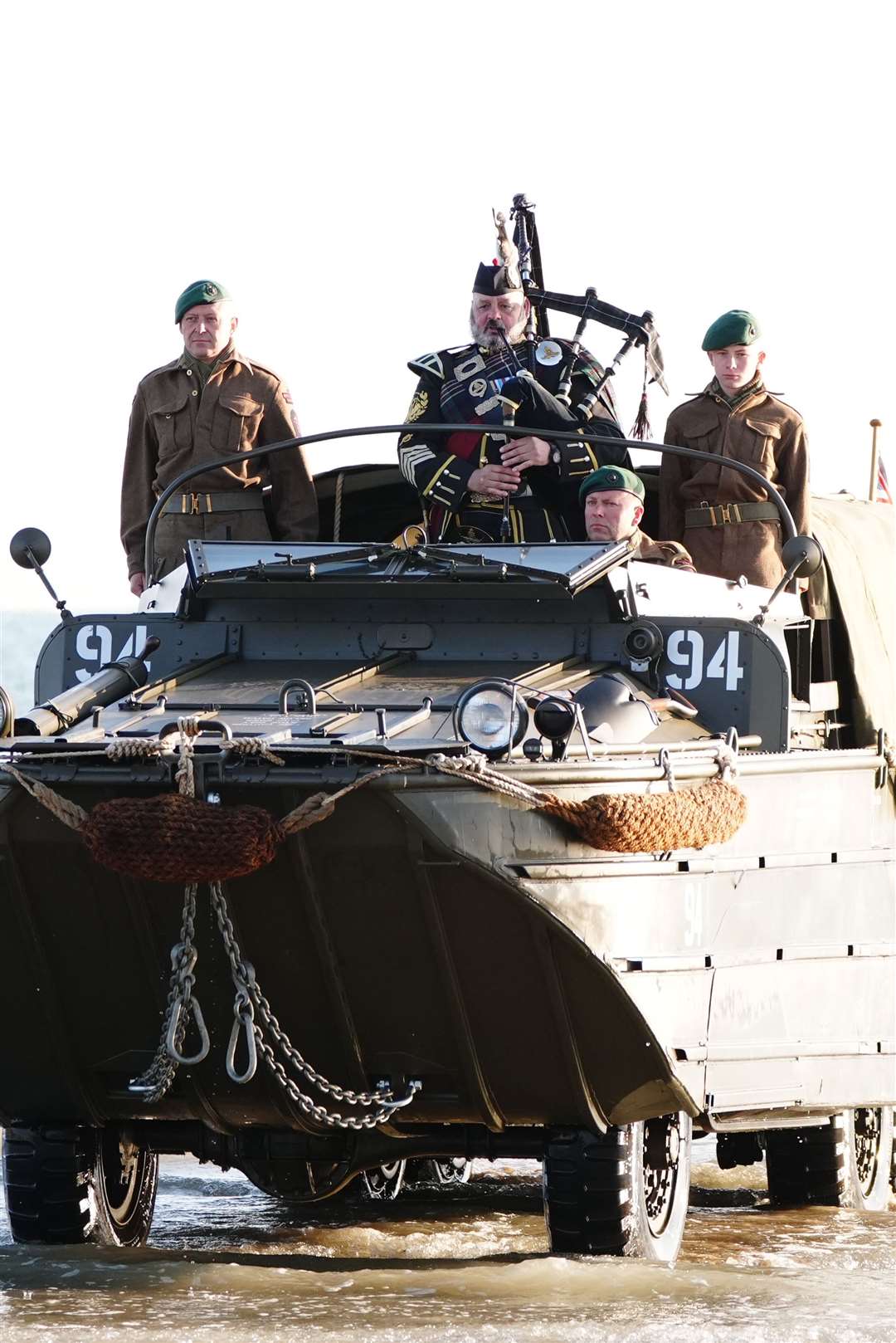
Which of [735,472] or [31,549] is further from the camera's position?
[735,472]

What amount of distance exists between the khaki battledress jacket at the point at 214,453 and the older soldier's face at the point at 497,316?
0.89m

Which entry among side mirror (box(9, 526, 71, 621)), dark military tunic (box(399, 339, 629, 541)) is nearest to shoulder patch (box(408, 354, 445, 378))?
dark military tunic (box(399, 339, 629, 541))

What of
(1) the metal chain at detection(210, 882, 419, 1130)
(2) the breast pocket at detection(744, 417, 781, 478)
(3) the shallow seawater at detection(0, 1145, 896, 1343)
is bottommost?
(3) the shallow seawater at detection(0, 1145, 896, 1343)

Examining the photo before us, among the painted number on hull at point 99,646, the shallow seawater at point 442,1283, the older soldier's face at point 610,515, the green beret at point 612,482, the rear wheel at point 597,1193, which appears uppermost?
the green beret at point 612,482

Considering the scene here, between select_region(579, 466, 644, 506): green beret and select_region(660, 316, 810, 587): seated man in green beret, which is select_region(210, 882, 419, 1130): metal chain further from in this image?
select_region(660, 316, 810, 587): seated man in green beret

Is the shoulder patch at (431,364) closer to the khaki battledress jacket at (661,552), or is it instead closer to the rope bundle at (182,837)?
the khaki battledress jacket at (661,552)

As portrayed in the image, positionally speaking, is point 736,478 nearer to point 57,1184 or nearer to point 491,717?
point 491,717

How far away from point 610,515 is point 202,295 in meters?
2.26

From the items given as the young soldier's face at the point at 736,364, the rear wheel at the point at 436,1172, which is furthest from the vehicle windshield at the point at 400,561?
the rear wheel at the point at 436,1172

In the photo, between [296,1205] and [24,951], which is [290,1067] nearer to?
[24,951]

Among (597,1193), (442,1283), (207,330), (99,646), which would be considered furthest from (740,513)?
(442,1283)

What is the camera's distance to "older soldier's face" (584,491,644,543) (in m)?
8.84

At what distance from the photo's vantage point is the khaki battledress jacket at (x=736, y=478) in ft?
31.6

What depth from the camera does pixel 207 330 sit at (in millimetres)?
10102
